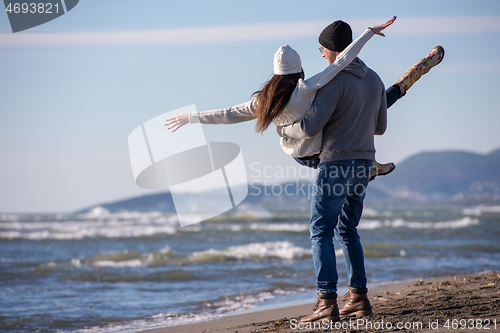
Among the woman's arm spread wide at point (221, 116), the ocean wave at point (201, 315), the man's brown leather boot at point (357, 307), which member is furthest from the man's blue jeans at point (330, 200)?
the ocean wave at point (201, 315)

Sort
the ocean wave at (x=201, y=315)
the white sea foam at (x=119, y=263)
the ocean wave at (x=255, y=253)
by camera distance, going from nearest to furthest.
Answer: the ocean wave at (x=201, y=315) → the white sea foam at (x=119, y=263) → the ocean wave at (x=255, y=253)

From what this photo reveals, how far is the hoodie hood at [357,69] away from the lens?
2.23 metres

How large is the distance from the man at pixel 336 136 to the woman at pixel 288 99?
5 centimetres

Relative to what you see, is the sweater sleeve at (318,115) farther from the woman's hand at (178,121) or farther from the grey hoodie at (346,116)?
the woman's hand at (178,121)

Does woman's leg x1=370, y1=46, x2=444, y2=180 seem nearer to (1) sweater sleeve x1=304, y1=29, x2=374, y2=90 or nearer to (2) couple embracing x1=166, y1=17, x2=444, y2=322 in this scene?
(2) couple embracing x1=166, y1=17, x2=444, y2=322

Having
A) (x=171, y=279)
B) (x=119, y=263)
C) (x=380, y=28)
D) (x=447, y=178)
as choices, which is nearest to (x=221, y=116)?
(x=380, y=28)

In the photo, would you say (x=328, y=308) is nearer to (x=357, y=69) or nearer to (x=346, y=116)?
(x=346, y=116)

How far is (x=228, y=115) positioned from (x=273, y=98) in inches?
11.6

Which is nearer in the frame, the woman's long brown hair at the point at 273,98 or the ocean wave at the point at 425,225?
the woman's long brown hair at the point at 273,98

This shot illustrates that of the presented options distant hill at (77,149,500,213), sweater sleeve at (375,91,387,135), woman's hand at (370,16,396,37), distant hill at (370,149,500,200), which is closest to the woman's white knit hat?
woman's hand at (370,16,396,37)

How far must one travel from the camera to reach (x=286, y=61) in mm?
2244

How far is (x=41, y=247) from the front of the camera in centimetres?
1120

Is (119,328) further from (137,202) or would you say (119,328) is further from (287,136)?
(137,202)

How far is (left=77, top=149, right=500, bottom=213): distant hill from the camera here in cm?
4438
